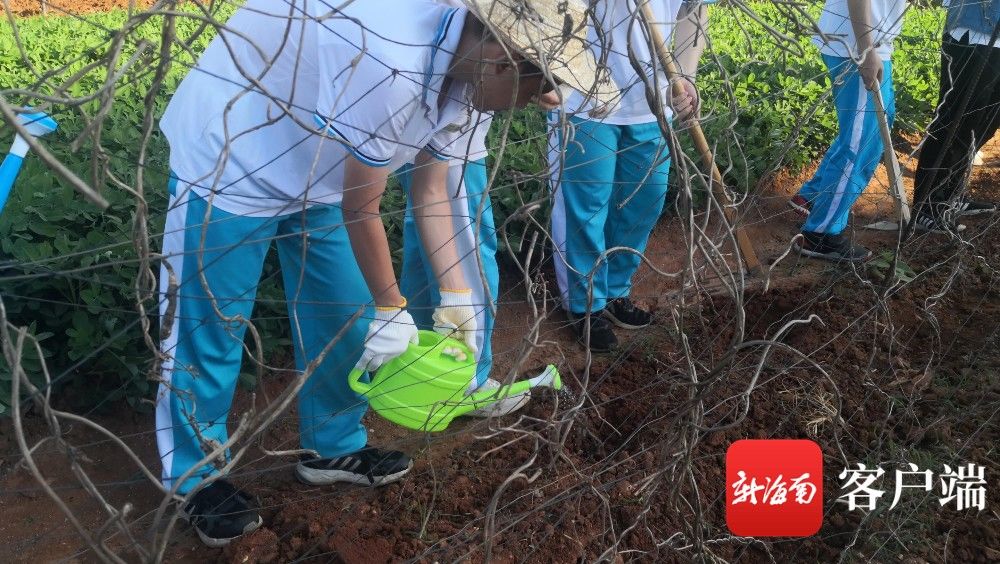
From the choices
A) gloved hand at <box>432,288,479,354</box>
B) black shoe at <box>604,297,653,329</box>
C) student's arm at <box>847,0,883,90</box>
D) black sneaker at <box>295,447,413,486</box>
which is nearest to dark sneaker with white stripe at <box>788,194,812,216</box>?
student's arm at <box>847,0,883,90</box>

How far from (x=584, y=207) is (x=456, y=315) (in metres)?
0.86

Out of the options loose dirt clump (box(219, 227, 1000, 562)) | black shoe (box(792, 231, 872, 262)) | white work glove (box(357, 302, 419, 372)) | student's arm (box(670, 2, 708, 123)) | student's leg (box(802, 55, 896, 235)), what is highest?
student's arm (box(670, 2, 708, 123))

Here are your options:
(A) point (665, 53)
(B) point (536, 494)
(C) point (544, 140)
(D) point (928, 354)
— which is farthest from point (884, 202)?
(B) point (536, 494)

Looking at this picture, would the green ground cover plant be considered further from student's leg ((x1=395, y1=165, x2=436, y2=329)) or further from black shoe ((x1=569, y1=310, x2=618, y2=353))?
black shoe ((x1=569, y1=310, x2=618, y2=353))

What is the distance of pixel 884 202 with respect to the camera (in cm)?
440

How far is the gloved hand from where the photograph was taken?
2104 mm

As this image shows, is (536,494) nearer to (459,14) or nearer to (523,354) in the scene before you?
(523,354)

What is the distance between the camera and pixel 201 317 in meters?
1.88

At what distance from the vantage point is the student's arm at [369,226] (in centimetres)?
158

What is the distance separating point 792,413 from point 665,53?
1.11 meters

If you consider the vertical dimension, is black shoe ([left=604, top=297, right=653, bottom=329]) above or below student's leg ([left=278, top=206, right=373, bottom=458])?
below

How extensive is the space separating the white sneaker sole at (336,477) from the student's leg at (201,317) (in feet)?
1.01

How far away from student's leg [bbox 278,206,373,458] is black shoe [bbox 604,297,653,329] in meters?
1.22

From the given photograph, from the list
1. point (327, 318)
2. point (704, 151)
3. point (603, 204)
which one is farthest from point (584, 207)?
point (327, 318)
